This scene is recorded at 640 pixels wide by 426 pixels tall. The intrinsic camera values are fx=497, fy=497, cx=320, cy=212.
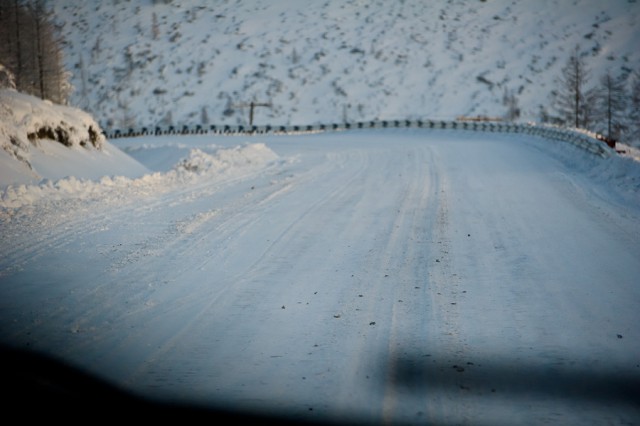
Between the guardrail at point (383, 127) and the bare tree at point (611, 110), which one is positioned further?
the bare tree at point (611, 110)

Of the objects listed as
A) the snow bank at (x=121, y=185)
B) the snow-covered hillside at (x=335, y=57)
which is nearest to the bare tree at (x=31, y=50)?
the snow-covered hillside at (x=335, y=57)

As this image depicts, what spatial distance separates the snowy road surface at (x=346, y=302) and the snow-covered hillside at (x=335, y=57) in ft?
154

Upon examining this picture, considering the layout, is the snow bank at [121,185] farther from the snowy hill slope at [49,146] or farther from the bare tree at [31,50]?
the bare tree at [31,50]

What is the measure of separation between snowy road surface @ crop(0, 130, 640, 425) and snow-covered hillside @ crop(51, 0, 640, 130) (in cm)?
4699

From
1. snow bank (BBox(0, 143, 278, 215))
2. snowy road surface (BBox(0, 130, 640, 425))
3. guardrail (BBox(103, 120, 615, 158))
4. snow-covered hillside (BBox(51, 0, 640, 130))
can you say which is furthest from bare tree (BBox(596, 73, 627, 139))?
snowy road surface (BBox(0, 130, 640, 425))

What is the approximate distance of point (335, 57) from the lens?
65.3 m

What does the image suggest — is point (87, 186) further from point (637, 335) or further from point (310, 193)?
point (637, 335)

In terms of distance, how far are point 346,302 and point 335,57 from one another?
6416 centimetres

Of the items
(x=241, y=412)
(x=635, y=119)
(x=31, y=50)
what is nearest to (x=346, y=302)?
(x=241, y=412)

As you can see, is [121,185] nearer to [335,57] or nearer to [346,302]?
[346,302]

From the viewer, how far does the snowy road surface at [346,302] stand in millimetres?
3301

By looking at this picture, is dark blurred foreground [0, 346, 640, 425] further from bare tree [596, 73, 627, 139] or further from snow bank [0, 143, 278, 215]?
bare tree [596, 73, 627, 139]

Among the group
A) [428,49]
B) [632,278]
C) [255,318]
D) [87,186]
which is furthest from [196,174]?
[428,49]

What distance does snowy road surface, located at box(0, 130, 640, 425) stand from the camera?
330 cm
